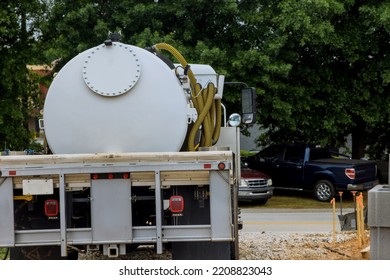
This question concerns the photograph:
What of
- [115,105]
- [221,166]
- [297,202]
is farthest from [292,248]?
[297,202]

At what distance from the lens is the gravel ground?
31.1 ft

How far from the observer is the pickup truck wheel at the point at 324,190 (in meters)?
19.5

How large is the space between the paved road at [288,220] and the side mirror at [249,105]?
14.1 ft

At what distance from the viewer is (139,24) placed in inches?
762

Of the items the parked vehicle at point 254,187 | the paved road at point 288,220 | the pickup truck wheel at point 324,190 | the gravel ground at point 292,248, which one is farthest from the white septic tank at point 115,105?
the pickup truck wheel at point 324,190

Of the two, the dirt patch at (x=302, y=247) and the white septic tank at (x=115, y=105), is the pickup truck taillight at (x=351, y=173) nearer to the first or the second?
the dirt patch at (x=302, y=247)

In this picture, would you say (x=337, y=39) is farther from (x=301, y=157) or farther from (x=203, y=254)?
(x=203, y=254)

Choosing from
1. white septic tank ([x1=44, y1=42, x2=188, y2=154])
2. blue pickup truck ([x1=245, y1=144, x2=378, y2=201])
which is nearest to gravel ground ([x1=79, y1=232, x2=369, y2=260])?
white septic tank ([x1=44, y1=42, x2=188, y2=154])

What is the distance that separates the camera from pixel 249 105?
34.9ft

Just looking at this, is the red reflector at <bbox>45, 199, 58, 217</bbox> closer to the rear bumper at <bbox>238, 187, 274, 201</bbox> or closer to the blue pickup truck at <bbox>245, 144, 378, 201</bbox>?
the rear bumper at <bbox>238, 187, 274, 201</bbox>

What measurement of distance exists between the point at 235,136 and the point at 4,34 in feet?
40.7

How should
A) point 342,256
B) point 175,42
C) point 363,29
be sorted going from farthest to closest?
point 363,29, point 175,42, point 342,256

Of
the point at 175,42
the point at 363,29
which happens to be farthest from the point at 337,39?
the point at 175,42

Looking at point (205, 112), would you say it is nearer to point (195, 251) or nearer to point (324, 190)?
point (195, 251)
